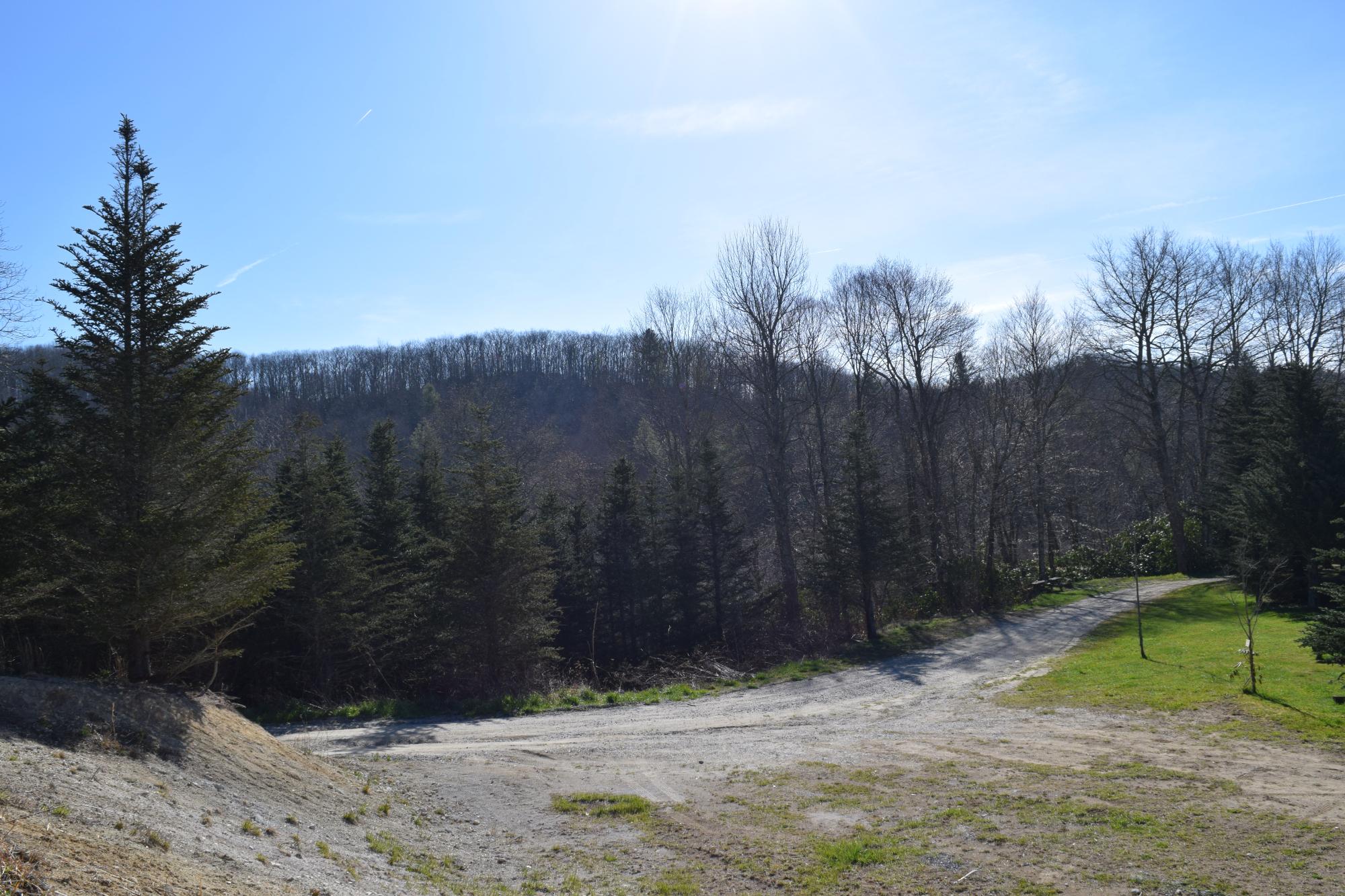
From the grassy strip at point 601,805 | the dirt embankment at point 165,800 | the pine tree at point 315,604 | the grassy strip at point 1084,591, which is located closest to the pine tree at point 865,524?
the grassy strip at point 1084,591

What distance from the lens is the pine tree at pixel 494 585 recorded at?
1864 cm

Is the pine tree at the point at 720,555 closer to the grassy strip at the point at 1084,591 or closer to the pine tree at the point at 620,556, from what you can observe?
the pine tree at the point at 620,556

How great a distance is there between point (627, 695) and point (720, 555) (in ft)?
31.8

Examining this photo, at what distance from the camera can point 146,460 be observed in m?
9.76

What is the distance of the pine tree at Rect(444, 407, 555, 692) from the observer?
61.2ft

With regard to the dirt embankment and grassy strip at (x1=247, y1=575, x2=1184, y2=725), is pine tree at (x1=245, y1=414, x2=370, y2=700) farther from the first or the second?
the dirt embankment

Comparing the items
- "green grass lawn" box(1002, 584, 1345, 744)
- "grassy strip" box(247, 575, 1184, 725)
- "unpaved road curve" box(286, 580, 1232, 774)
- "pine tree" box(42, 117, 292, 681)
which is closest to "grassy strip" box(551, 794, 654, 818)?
"unpaved road curve" box(286, 580, 1232, 774)

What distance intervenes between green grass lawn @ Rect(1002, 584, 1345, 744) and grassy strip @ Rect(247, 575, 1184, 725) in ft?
15.0

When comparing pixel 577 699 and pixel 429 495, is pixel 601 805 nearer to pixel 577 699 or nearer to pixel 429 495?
pixel 577 699

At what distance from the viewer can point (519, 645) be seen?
18.8 meters

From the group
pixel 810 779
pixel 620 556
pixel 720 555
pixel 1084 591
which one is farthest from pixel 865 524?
pixel 810 779

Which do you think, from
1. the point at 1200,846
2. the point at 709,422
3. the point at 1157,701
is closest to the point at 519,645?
the point at 1157,701

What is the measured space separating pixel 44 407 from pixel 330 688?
29.2ft

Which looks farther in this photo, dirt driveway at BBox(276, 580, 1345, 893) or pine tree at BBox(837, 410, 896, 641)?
pine tree at BBox(837, 410, 896, 641)
